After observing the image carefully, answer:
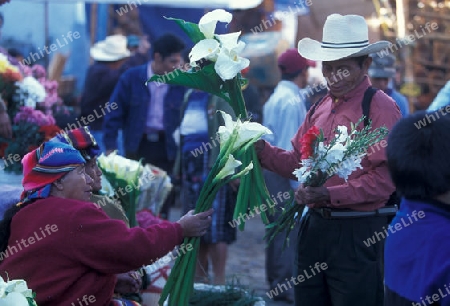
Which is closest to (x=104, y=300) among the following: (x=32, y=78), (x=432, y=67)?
(x=32, y=78)

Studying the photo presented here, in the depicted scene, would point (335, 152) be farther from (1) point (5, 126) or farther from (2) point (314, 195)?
(1) point (5, 126)

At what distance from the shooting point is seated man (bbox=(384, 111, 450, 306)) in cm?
296

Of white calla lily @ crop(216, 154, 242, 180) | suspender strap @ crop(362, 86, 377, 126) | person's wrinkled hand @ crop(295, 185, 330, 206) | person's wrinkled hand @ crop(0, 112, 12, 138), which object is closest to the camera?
white calla lily @ crop(216, 154, 242, 180)

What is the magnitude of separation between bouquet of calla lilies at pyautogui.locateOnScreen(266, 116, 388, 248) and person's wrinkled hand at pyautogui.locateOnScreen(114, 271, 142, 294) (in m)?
1.16

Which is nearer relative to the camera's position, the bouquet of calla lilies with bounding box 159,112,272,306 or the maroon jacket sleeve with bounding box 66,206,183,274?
the maroon jacket sleeve with bounding box 66,206,183,274

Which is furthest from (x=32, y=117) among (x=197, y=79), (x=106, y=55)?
(x=106, y=55)

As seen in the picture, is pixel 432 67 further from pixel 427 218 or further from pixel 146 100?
pixel 427 218

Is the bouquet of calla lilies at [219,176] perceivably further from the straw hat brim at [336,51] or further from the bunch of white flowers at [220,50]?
the straw hat brim at [336,51]

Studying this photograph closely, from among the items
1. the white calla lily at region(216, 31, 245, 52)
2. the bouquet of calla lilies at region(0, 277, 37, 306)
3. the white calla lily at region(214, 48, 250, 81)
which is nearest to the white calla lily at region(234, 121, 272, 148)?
the white calla lily at region(214, 48, 250, 81)

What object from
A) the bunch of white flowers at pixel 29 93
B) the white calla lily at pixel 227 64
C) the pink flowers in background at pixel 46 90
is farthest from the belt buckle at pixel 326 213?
the pink flowers in background at pixel 46 90

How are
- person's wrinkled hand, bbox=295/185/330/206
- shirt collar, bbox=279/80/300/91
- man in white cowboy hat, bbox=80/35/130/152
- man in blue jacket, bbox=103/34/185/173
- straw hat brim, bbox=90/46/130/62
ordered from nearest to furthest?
person's wrinkled hand, bbox=295/185/330/206, shirt collar, bbox=279/80/300/91, man in blue jacket, bbox=103/34/185/173, man in white cowboy hat, bbox=80/35/130/152, straw hat brim, bbox=90/46/130/62

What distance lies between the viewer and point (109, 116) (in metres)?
7.87

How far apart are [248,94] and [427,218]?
5172 mm

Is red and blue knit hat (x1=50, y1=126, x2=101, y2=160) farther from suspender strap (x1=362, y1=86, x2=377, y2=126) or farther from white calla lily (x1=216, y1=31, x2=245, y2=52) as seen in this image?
suspender strap (x1=362, y1=86, x2=377, y2=126)
